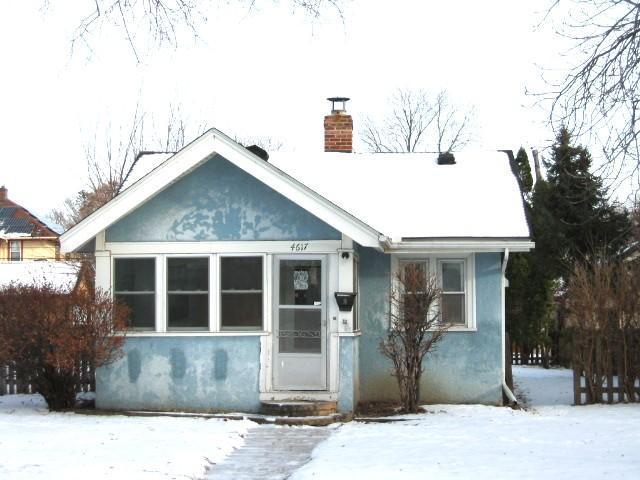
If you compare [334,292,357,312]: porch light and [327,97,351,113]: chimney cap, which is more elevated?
[327,97,351,113]: chimney cap

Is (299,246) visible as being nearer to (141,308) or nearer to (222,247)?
(222,247)

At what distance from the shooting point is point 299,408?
13.7m

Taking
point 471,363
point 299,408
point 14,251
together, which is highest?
point 14,251

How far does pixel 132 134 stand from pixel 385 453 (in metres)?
26.1

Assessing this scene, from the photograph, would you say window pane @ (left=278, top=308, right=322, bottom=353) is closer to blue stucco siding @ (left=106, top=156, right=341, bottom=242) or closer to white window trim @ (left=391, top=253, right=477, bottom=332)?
blue stucco siding @ (left=106, top=156, right=341, bottom=242)

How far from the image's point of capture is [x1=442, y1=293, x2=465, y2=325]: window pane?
50.9 feet

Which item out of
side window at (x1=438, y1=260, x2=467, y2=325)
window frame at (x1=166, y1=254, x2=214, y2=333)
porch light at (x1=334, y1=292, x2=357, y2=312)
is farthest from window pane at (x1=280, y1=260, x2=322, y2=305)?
side window at (x1=438, y1=260, x2=467, y2=325)

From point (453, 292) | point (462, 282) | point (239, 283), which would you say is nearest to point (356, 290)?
point (453, 292)

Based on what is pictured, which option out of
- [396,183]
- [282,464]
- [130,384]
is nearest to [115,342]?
[130,384]

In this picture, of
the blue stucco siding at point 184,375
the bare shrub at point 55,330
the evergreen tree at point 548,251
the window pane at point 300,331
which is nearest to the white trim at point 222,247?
the bare shrub at point 55,330

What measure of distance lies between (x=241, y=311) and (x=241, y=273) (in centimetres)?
61

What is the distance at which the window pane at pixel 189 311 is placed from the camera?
574 inches

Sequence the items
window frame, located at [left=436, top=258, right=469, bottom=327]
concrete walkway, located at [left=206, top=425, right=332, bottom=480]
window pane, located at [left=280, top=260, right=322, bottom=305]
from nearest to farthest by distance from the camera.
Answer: concrete walkway, located at [left=206, top=425, right=332, bottom=480]
window pane, located at [left=280, top=260, right=322, bottom=305]
window frame, located at [left=436, top=258, right=469, bottom=327]

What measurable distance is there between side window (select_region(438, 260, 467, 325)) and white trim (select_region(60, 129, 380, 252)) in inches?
86.6
